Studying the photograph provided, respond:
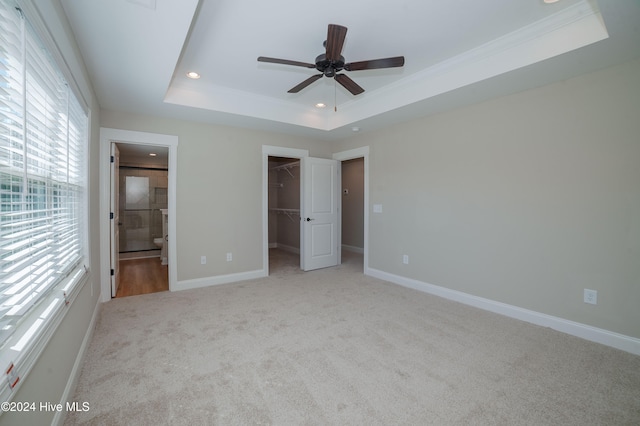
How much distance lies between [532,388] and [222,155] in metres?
4.21

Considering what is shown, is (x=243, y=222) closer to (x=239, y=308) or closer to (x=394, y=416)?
(x=239, y=308)

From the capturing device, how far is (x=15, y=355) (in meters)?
1.04

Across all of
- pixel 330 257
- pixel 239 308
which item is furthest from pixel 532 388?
pixel 330 257

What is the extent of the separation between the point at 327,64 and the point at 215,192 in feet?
8.45

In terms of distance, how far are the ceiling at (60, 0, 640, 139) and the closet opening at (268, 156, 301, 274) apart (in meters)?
3.17

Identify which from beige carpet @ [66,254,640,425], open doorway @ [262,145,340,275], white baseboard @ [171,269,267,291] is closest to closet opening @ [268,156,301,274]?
open doorway @ [262,145,340,275]

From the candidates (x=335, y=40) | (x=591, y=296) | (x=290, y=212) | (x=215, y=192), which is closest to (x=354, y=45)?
(x=335, y=40)

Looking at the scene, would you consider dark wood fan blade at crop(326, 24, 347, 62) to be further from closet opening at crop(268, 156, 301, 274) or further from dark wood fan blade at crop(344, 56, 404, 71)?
closet opening at crop(268, 156, 301, 274)

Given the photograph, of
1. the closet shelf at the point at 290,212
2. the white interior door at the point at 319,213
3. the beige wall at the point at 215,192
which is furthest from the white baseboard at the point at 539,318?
the closet shelf at the point at 290,212

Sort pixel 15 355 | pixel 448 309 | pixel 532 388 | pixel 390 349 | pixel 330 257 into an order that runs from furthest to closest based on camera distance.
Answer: pixel 330 257 < pixel 448 309 < pixel 390 349 < pixel 532 388 < pixel 15 355

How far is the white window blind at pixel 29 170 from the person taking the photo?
1.10 meters

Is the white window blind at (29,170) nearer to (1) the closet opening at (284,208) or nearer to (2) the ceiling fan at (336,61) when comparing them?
(2) the ceiling fan at (336,61)

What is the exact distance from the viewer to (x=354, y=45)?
2648mm

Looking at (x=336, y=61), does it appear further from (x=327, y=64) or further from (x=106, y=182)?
(x=106, y=182)
